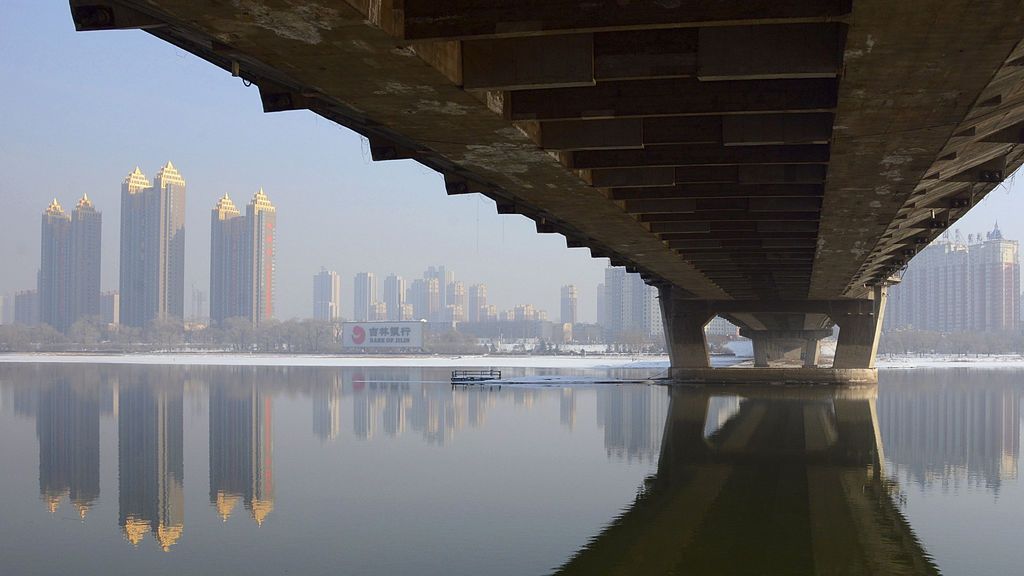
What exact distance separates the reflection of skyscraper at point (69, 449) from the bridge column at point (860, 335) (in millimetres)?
42908

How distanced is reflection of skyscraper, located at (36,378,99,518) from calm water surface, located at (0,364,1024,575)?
0.45ft

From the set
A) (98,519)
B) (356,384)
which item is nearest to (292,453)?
(98,519)

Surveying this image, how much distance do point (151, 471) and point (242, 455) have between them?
385 centimetres

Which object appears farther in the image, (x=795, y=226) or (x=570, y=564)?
(x=795, y=226)

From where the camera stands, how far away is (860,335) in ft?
215

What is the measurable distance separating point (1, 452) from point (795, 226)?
1005 inches

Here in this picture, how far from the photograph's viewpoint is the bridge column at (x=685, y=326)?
217 feet

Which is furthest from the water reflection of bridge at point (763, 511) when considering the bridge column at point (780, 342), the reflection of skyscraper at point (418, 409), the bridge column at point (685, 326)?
the bridge column at point (780, 342)

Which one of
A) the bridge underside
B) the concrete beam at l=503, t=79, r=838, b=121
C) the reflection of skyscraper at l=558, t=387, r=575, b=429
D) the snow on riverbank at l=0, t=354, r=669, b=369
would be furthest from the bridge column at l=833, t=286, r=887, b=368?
the concrete beam at l=503, t=79, r=838, b=121

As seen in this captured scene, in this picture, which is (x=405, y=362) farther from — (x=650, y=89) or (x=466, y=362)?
(x=650, y=89)

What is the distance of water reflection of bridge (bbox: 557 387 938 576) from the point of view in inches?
694

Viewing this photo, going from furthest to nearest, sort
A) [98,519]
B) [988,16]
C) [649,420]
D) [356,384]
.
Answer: [356,384], [649,420], [98,519], [988,16]

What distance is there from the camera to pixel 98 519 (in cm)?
2189

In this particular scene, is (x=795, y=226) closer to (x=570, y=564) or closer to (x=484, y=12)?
(x=570, y=564)
